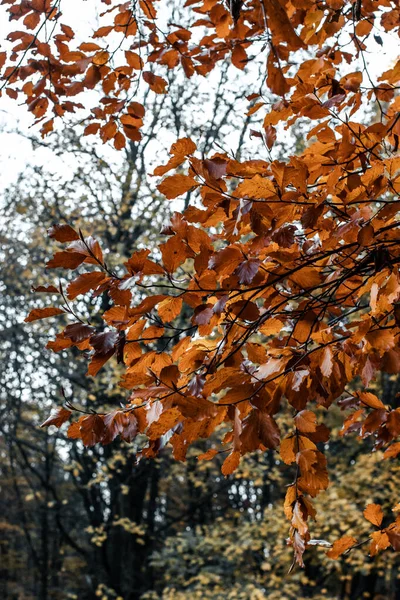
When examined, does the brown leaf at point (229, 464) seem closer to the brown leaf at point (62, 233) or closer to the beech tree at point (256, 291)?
the beech tree at point (256, 291)

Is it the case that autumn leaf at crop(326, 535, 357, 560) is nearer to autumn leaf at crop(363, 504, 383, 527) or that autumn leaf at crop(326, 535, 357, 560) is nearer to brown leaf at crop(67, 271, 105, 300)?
autumn leaf at crop(363, 504, 383, 527)

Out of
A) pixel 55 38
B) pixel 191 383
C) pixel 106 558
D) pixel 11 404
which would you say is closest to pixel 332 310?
pixel 191 383

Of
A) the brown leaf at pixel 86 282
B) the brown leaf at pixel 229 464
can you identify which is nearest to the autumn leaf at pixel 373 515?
the brown leaf at pixel 229 464

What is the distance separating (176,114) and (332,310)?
7.62 m

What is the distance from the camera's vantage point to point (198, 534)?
825 centimetres

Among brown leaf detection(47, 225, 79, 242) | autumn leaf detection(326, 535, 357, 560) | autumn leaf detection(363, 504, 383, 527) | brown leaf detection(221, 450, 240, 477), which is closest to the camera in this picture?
brown leaf detection(47, 225, 79, 242)

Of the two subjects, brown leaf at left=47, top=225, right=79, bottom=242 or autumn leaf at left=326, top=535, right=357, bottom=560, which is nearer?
brown leaf at left=47, top=225, right=79, bottom=242

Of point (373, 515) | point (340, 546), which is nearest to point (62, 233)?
point (373, 515)

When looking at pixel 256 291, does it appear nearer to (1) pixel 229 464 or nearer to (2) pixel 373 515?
(1) pixel 229 464

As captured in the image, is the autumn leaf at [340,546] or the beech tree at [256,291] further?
the autumn leaf at [340,546]

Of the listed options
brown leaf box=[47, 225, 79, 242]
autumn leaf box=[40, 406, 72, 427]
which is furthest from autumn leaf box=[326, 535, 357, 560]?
brown leaf box=[47, 225, 79, 242]

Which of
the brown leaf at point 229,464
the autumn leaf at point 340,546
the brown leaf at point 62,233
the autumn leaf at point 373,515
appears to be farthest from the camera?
the autumn leaf at point 340,546

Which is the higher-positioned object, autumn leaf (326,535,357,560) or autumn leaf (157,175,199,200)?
autumn leaf (157,175,199,200)

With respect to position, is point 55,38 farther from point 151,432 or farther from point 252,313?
point 151,432
